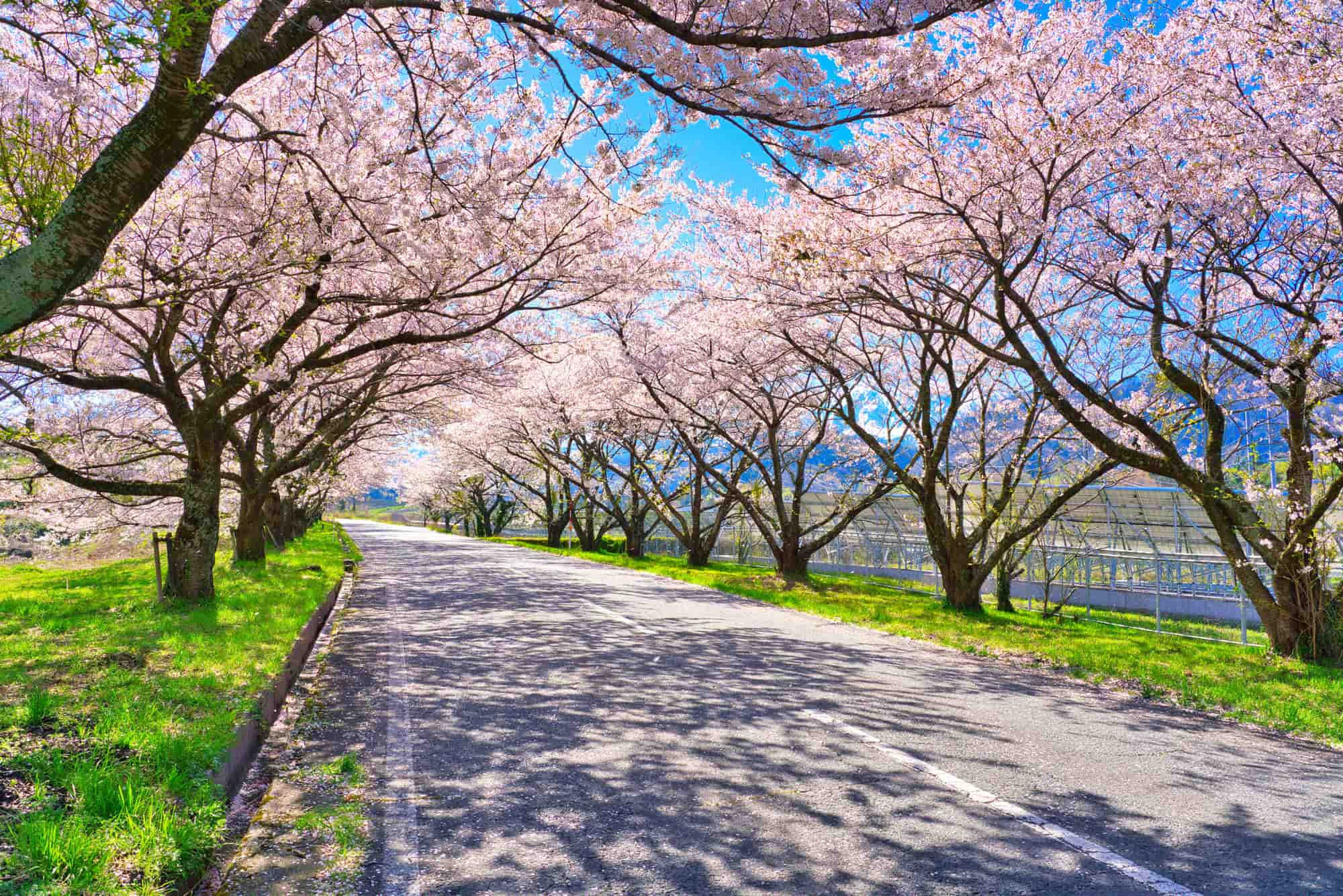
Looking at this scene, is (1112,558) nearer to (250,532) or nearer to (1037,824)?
(1037,824)

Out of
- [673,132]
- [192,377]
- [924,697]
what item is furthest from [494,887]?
[192,377]

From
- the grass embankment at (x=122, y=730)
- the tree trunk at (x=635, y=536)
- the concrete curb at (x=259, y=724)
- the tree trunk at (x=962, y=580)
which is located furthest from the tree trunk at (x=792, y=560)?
the concrete curb at (x=259, y=724)

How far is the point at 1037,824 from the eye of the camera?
3.83 meters

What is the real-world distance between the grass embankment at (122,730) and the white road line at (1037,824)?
3777 mm

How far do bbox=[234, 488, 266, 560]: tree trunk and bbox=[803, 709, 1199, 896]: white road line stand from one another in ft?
54.2

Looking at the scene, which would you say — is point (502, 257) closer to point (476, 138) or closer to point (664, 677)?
point (476, 138)

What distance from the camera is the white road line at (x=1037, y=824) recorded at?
3229 mm

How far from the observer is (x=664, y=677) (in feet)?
24.1

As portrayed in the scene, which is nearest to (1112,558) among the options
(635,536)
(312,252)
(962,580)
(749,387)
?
(962,580)

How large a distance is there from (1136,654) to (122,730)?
10.9 meters

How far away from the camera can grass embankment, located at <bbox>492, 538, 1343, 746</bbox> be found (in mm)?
6934

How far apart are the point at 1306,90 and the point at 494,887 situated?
9983mm

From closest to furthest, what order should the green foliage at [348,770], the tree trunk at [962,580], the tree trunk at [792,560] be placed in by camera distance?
the green foliage at [348,770]
the tree trunk at [962,580]
the tree trunk at [792,560]

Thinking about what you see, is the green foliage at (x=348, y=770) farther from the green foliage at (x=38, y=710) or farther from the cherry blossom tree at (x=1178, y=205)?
the cherry blossom tree at (x=1178, y=205)
